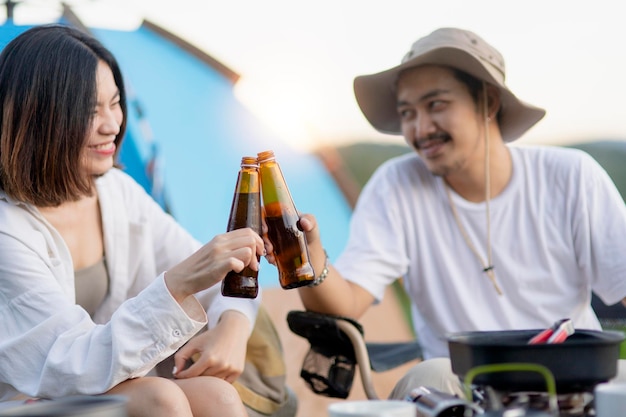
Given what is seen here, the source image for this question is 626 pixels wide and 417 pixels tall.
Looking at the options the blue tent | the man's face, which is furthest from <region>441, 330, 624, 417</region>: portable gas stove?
the blue tent

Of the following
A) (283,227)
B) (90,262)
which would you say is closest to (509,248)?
(283,227)

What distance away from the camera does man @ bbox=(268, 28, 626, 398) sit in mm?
2668

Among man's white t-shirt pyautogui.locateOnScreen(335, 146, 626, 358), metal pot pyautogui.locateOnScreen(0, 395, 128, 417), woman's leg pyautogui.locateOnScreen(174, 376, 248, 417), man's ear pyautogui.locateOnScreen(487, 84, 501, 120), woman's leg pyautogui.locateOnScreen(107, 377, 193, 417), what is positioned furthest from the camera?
man's ear pyautogui.locateOnScreen(487, 84, 501, 120)

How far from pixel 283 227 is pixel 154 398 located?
45 cm

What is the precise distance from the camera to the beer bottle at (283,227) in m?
1.99

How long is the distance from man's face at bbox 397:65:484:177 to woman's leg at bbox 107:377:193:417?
43.9 inches

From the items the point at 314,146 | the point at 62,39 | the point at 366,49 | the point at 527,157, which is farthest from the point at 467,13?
the point at 62,39

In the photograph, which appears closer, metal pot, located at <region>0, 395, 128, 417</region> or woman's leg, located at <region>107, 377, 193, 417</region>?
metal pot, located at <region>0, 395, 128, 417</region>

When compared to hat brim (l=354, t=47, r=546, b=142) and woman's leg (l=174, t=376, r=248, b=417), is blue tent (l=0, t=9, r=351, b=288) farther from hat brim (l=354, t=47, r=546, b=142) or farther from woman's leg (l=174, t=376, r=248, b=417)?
woman's leg (l=174, t=376, r=248, b=417)

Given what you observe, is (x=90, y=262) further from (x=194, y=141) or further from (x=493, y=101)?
(x=194, y=141)

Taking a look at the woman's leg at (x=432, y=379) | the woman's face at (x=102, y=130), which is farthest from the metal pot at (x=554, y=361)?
the woman's face at (x=102, y=130)

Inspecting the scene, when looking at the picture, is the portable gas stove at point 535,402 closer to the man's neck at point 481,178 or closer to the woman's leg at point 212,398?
the woman's leg at point 212,398

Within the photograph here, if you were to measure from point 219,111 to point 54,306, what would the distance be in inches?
85.9

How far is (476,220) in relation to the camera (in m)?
2.74
